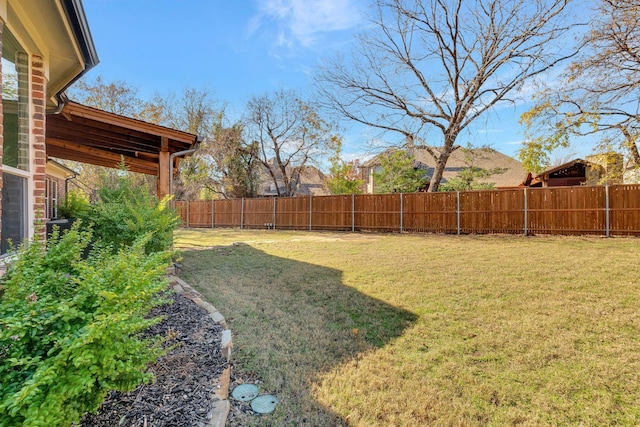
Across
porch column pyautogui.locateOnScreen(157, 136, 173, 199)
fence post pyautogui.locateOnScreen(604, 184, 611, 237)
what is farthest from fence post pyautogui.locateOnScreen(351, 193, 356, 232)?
porch column pyautogui.locateOnScreen(157, 136, 173, 199)

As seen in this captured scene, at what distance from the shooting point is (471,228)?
36.2ft

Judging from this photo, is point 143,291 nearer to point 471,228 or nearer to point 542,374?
point 542,374

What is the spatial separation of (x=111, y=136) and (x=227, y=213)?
40.6ft

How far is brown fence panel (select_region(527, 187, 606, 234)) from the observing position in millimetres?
9219

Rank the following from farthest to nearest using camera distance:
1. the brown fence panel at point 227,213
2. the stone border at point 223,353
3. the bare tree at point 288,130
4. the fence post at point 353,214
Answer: the bare tree at point 288,130 < the brown fence panel at point 227,213 < the fence post at point 353,214 < the stone border at point 223,353

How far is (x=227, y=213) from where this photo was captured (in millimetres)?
18781

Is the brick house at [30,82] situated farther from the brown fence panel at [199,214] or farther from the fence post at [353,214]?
the brown fence panel at [199,214]

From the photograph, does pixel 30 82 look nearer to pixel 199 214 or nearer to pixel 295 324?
pixel 295 324

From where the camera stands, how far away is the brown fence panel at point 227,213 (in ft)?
59.8

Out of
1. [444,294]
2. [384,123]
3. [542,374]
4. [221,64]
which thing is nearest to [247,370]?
[542,374]

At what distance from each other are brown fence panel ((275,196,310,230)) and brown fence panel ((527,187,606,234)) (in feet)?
30.0

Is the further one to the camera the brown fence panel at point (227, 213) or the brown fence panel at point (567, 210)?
the brown fence panel at point (227, 213)

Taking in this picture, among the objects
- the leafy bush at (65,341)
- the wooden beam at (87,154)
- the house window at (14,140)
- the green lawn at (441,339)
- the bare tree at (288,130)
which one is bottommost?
the green lawn at (441,339)

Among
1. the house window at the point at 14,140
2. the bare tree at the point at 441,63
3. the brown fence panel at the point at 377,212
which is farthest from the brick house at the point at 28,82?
the bare tree at the point at 441,63
